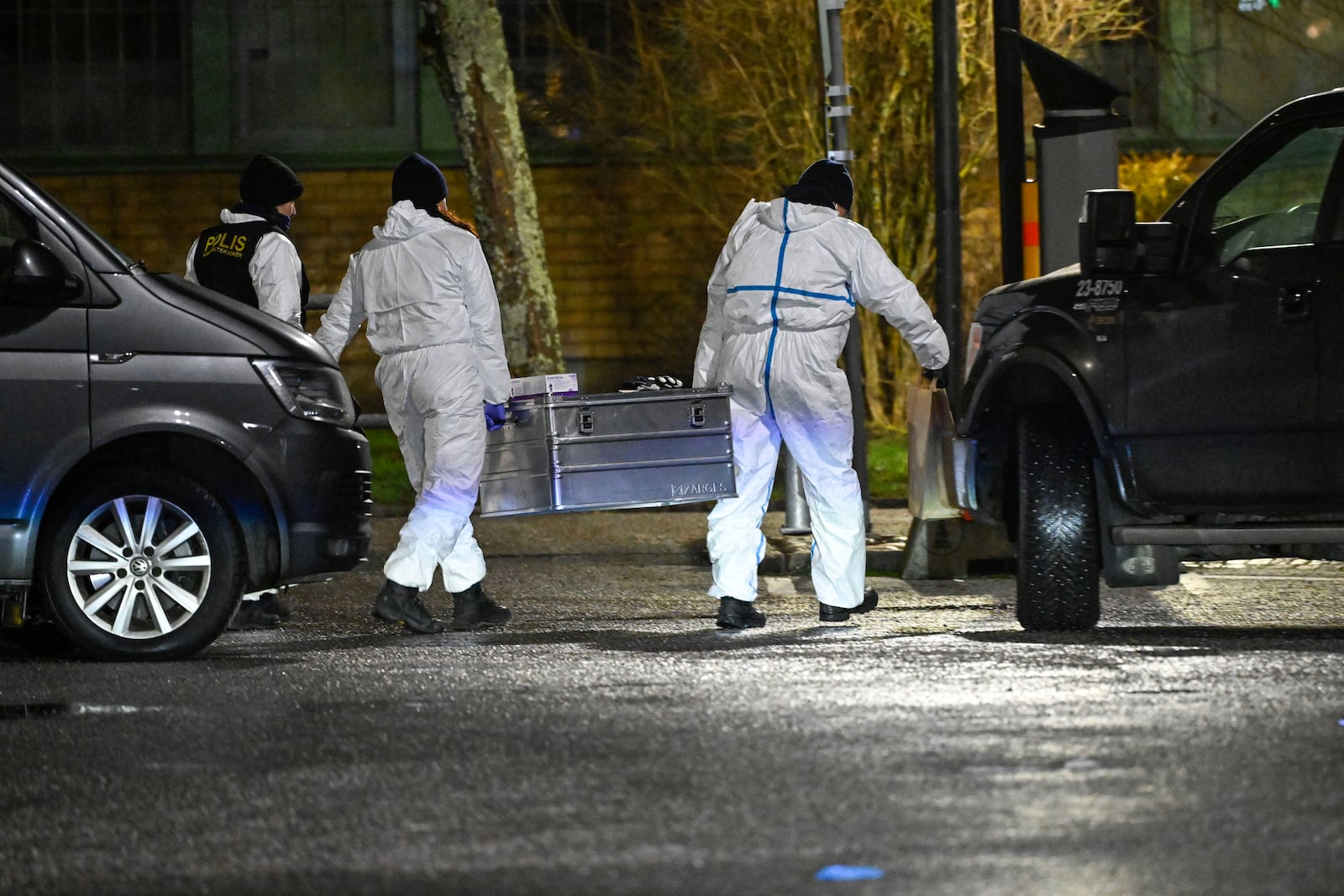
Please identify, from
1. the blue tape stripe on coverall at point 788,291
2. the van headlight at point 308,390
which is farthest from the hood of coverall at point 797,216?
the van headlight at point 308,390

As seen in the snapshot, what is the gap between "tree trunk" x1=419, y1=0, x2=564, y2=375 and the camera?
1797cm

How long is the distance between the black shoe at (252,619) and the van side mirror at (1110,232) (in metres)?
3.70

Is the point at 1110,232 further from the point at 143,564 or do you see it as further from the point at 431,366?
the point at 143,564

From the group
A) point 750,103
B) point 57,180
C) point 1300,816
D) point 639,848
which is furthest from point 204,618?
point 57,180

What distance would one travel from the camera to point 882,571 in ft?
37.9

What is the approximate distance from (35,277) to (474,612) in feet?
7.39

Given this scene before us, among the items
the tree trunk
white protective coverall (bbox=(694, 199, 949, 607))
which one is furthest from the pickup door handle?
the tree trunk

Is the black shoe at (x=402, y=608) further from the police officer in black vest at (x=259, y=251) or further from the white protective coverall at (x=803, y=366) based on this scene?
the police officer in black vest at (x=259, y=251)

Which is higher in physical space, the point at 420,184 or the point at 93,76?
the point at 93,76

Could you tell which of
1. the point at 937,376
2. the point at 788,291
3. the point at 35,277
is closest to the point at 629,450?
the point at 788,291

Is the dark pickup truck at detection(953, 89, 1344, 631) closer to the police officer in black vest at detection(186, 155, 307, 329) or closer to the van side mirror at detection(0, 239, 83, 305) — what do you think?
the police officer in black vest at detection(186, 155, 307, 329)

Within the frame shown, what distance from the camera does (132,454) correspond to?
812cm

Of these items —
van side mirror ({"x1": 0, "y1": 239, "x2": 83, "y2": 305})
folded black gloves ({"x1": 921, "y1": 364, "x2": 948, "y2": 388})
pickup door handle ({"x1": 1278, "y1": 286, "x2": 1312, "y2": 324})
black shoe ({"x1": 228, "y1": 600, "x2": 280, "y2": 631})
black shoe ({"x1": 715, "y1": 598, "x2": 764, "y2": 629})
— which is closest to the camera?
pickup door handle ({"x1": 1278, "y1": 286, "x2": 1312, "y2": 324})

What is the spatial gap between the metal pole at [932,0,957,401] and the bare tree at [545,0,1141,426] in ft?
24.8
